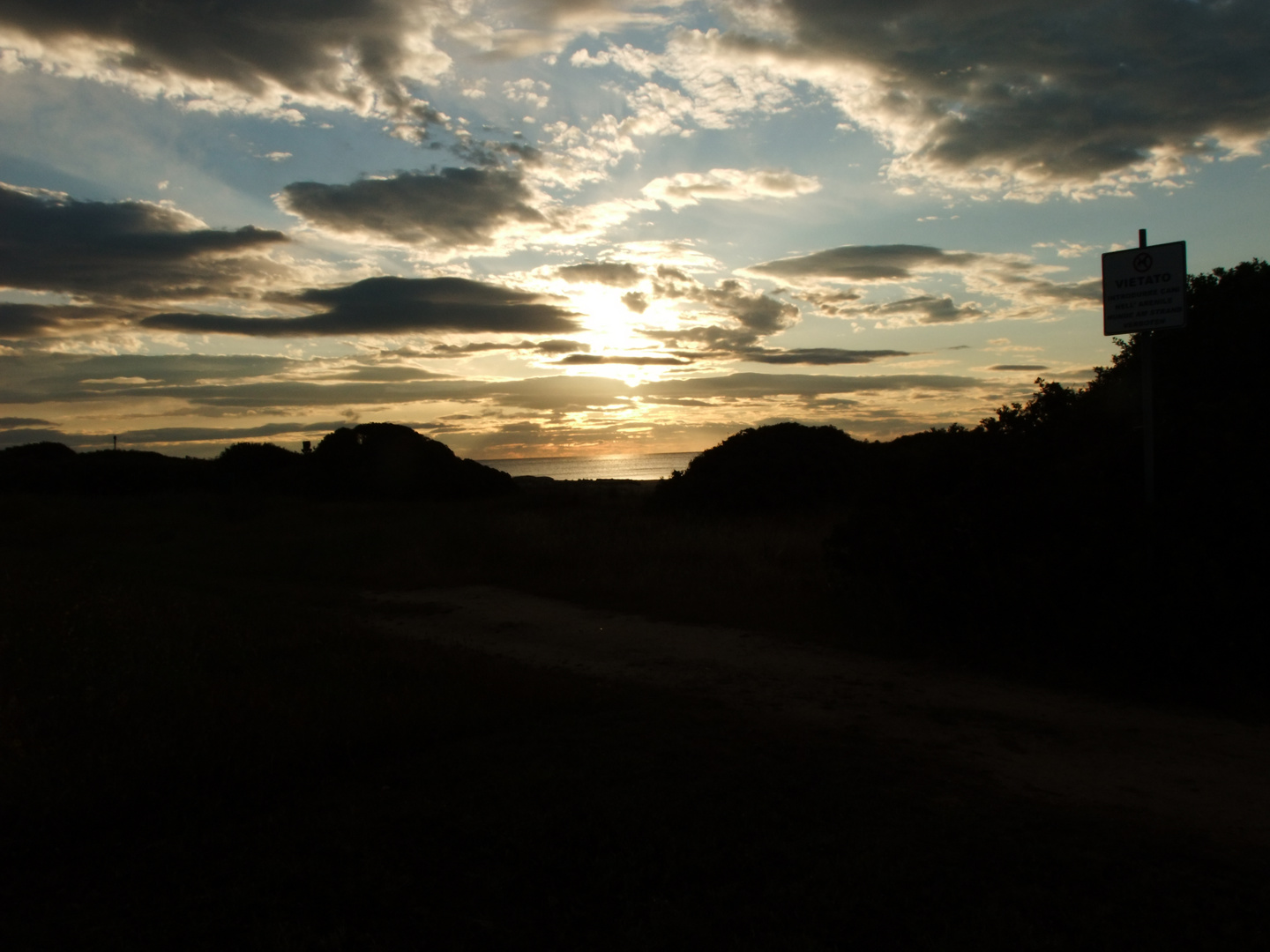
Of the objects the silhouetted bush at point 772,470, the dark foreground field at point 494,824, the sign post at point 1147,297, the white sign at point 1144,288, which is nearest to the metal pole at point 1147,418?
the sign post at point 1147,297

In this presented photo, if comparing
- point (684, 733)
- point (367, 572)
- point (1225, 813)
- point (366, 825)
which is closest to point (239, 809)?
point (366, 825)

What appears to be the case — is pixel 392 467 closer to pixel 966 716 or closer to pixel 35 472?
pixel 35 472

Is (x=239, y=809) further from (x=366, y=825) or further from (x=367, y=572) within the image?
(x=367, y=572)

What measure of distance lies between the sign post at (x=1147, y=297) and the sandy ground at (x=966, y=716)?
83.1 inches

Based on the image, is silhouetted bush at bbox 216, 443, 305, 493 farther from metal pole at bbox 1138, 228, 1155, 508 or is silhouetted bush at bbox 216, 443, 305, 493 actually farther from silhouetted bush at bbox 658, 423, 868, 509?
metal pole at bbox 1138, 228, 1155, 508

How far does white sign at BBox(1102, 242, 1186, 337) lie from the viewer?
6.75m

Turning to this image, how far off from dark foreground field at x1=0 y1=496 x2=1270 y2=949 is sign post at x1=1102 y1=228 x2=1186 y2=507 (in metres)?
2.30

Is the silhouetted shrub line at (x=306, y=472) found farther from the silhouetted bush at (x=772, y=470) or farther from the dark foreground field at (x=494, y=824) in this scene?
the dark foreground field at (x=494, y=824)

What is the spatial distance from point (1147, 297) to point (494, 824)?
6405 millimetres

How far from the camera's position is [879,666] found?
25.6 ft

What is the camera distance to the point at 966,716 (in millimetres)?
6164

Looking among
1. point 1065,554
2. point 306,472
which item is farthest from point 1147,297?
point 306,472

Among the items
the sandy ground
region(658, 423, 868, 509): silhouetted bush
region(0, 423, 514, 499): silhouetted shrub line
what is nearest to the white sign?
the sandy ground

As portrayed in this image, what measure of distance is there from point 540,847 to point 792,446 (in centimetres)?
2342
